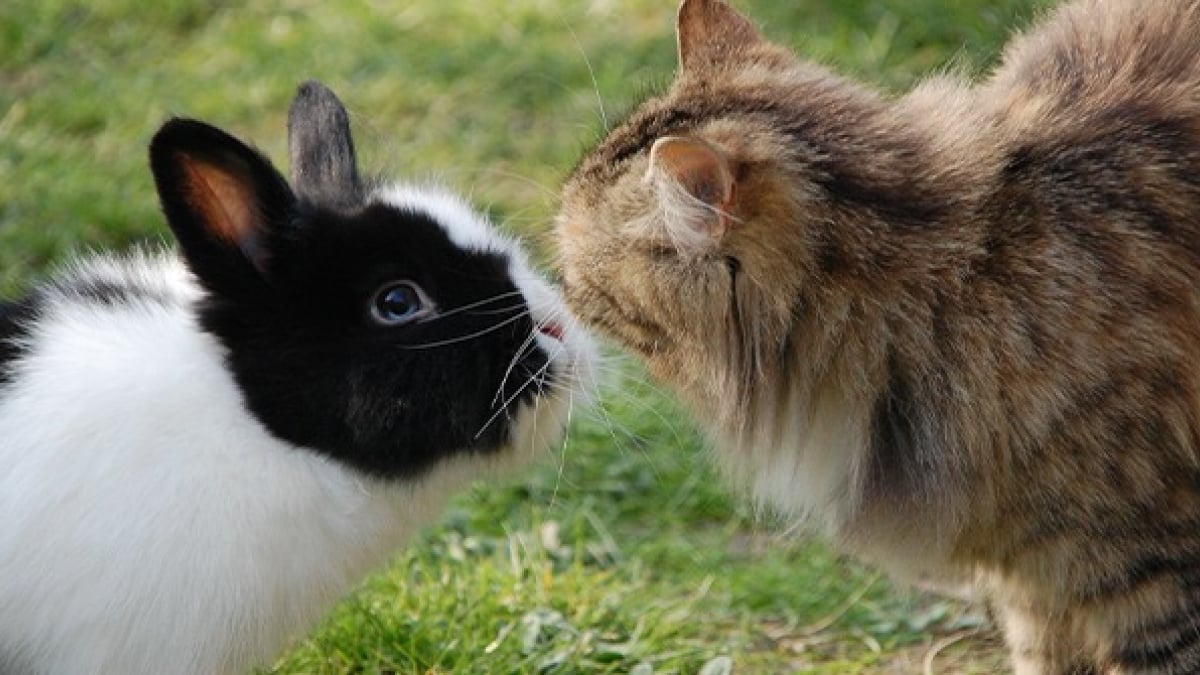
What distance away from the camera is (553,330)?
308cm

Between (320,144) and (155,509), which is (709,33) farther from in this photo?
(155,509)

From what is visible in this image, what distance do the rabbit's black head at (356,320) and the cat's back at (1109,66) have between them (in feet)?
2.99

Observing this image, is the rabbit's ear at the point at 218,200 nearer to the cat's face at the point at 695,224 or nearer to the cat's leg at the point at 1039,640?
the cat's face at the point at 695,224

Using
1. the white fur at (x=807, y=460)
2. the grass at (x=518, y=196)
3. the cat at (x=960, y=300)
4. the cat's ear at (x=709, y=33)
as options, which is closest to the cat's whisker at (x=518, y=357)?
the cat at (x=960, y=300)

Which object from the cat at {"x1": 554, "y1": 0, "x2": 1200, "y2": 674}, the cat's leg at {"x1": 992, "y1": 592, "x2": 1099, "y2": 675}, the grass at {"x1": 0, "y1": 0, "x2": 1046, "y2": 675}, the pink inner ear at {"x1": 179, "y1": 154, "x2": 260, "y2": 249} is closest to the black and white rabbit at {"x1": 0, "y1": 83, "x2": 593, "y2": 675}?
the pink inner ear at {"x1": 179, "y1": 154, "x2": 260, "y2": 249}

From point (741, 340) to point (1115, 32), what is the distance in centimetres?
88

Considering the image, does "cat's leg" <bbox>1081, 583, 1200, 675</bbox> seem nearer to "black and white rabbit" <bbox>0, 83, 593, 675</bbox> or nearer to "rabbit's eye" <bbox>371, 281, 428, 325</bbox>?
A: "black and white rabbit" <bbox>0, 83, 593, 675</bbox>

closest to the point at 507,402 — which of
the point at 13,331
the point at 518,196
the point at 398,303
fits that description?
the point at 398,303

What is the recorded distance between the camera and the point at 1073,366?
9.34ft

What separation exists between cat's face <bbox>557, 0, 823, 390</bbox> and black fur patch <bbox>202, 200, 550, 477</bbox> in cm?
18

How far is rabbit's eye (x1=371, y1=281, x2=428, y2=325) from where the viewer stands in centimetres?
303

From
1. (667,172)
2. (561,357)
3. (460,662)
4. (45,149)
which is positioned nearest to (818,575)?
(460,662)

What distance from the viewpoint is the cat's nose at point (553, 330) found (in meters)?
3.07

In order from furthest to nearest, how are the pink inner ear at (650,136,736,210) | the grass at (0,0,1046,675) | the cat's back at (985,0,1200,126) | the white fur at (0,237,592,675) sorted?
the grass at (0,0,1046,675), the cat's back at (985,0,1200,126), the white fur at (0,237,592,675), the pink inner ear at (650,136,736,210)
